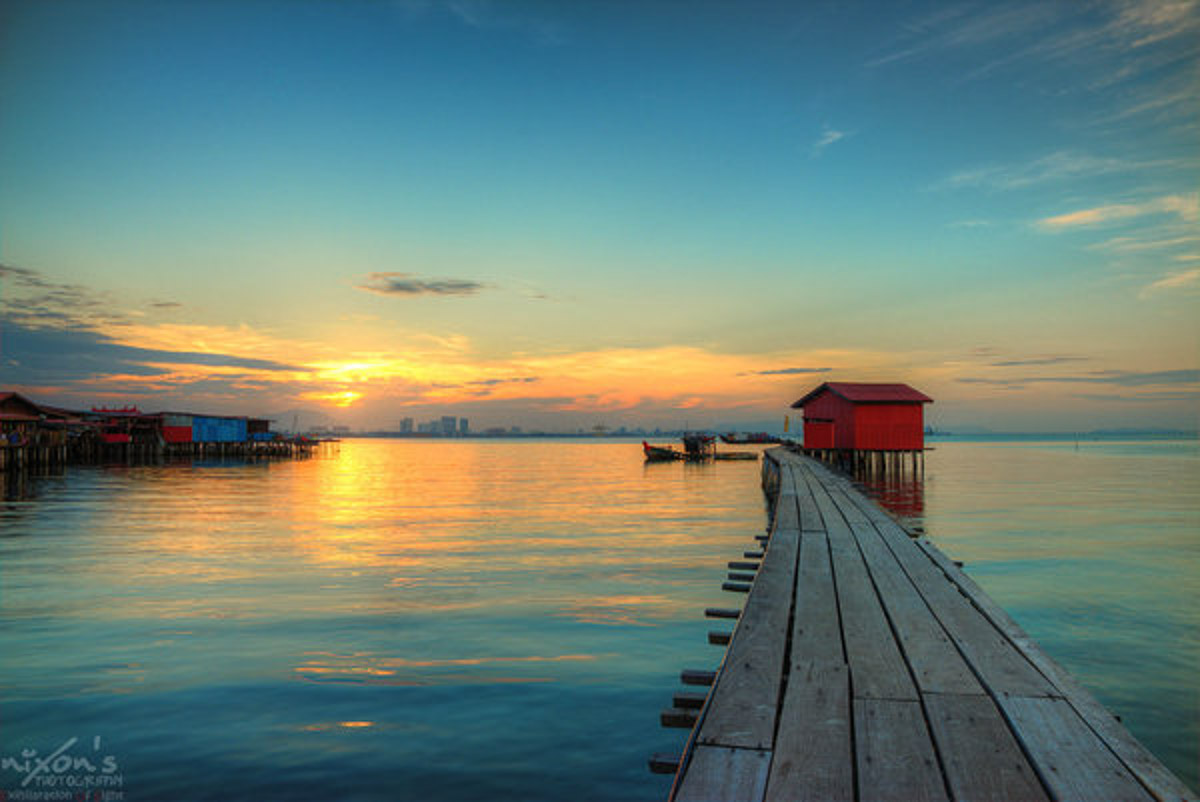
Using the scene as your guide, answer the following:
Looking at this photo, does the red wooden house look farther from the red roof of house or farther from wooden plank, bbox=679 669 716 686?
wooden plank, bbox=679 669 716 686

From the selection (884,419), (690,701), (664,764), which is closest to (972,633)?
(690,701)

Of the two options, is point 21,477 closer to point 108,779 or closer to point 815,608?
point 108,779

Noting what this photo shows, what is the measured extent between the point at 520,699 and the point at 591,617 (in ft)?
12.8

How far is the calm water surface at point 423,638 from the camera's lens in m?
6.62

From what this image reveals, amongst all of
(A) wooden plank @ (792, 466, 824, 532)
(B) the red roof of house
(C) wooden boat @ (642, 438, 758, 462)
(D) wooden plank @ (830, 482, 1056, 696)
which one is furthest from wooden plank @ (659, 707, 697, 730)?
(C) wooden boat @ (642, 438, 758, 462)

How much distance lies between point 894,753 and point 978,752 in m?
Answer: 0.46

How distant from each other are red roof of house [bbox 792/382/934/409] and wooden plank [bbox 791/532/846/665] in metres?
34.2

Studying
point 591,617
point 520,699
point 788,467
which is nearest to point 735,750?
point 520,699

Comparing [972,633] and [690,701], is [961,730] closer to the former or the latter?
[690,701]

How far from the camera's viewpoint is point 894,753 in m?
3.90

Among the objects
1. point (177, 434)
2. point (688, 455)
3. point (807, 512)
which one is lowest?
point (688, 455)

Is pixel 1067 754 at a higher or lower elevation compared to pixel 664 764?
higher

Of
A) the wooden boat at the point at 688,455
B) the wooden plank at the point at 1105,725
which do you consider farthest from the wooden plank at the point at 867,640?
the wooden boat at the point at 688,455

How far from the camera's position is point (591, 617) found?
11.8 m
